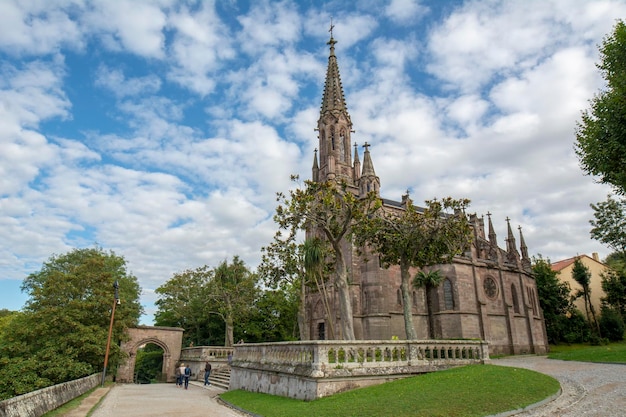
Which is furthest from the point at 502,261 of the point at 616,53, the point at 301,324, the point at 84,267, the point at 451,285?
the point at 84,267

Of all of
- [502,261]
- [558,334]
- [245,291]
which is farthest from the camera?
[558,334]

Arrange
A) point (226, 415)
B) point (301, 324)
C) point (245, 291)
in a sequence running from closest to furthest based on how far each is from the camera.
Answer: point (226, 415) < point (301, 324) < point (245, 291)

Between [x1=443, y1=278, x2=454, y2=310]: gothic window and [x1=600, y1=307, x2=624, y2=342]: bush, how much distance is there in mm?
30278

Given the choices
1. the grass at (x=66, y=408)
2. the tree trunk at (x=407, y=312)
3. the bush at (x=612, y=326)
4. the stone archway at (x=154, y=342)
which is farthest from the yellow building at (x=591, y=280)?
the grass at (x=66, y=408)

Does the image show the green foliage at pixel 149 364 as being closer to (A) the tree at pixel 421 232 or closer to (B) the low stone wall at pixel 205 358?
(B) the low stone wall at pixel 205 358

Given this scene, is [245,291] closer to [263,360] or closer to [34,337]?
[34,337]

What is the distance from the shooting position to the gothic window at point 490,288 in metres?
41.7

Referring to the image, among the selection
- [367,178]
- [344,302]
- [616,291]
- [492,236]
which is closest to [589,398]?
[344,302]

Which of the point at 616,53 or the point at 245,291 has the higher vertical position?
the point at 616,53

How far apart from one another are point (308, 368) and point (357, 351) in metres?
1.94

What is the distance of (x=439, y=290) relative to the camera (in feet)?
126

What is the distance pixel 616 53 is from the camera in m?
15.3

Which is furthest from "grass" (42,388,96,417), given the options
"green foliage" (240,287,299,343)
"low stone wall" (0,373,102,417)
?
"green foliage" (240,287,299,343)

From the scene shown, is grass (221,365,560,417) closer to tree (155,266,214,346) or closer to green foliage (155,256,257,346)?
green foliage (155,256,257,346)
